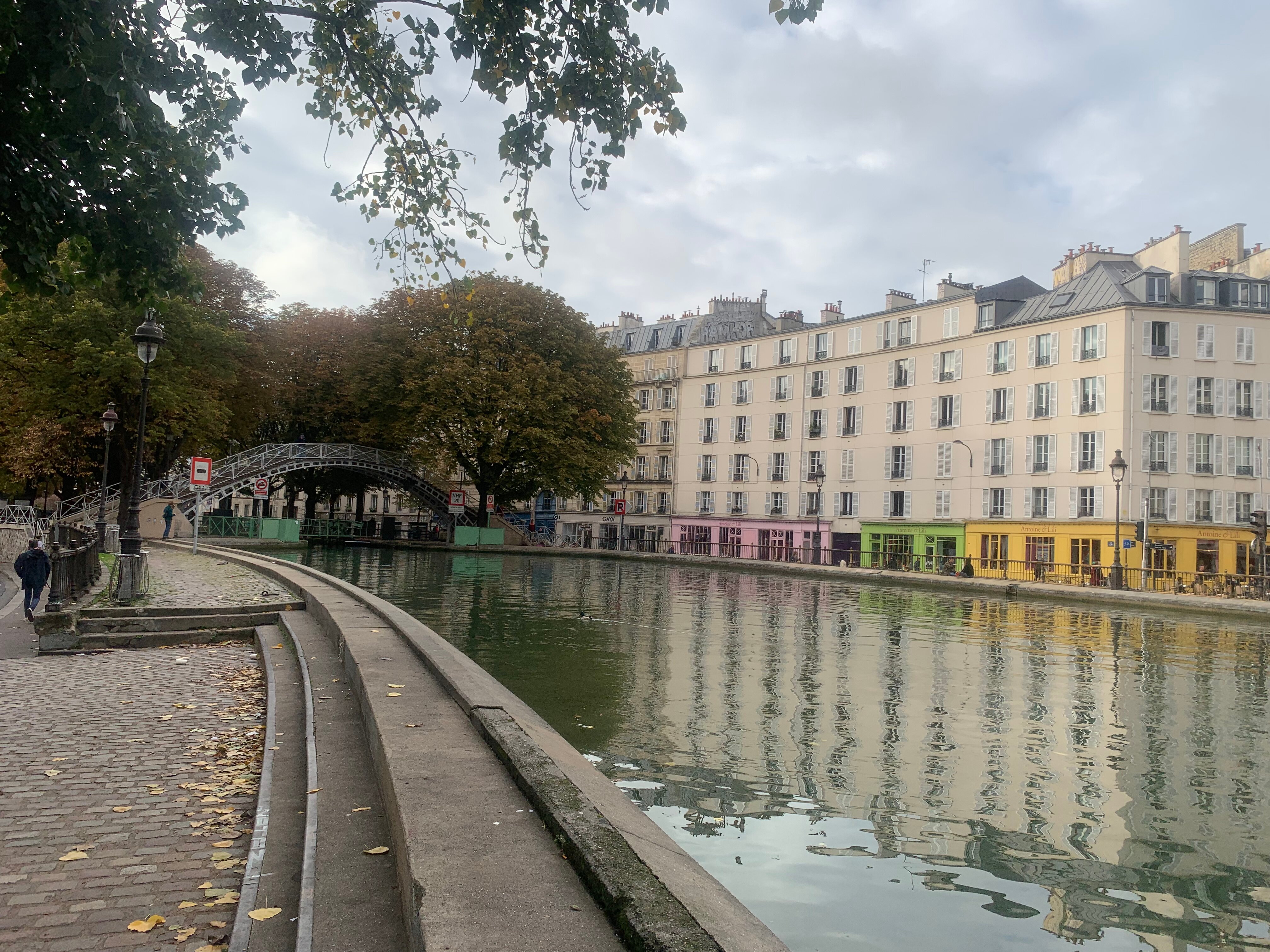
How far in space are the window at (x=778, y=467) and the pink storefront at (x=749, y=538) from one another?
2.75 m

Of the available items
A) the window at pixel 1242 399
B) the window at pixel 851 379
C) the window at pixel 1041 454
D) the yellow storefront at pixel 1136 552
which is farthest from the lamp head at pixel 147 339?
the window at pixel 851 379

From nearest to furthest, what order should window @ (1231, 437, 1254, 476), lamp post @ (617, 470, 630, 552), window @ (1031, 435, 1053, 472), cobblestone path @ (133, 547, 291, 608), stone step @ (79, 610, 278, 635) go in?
stone step @ (79, 610, 278, 635) < cobblestone path @ (133, 547, 291, 608) < window @ (1231, 437, 1254, 476) < window @ (1031, 435, 1053, 472) < lamp post @ (617, 470, 630, 552)

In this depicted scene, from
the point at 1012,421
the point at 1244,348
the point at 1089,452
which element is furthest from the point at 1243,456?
the point at 1012,421

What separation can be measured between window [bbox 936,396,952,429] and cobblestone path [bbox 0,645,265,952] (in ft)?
156

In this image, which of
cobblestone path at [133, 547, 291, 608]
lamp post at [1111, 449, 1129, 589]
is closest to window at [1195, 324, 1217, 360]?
lamp post at [1111, 449, 1129, 589]

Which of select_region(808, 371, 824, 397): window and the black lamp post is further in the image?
select_region(808, 371, 824, 397): window

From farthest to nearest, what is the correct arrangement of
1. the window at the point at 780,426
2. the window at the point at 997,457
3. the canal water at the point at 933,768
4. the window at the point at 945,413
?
the window at the point at 780,426
the window at the point at 945,413
the window at the point at 997,457
the canal water at the point at 933,768

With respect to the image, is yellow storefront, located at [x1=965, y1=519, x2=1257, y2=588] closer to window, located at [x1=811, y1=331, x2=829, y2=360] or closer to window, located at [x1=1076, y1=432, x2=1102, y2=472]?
window, located at [x1=1076, y1=432, x2=1102, y2=472]

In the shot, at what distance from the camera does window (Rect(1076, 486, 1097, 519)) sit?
43531mm

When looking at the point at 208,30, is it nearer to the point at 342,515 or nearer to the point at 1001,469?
the point at 1001,469

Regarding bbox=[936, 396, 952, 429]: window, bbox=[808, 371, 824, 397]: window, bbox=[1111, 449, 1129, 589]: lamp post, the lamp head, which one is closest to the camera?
the lamp head

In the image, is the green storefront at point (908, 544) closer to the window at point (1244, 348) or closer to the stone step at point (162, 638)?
the window at point (1244, 348)

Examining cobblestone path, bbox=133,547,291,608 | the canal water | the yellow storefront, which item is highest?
the yellow storefront

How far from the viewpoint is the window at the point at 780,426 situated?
201 feet
